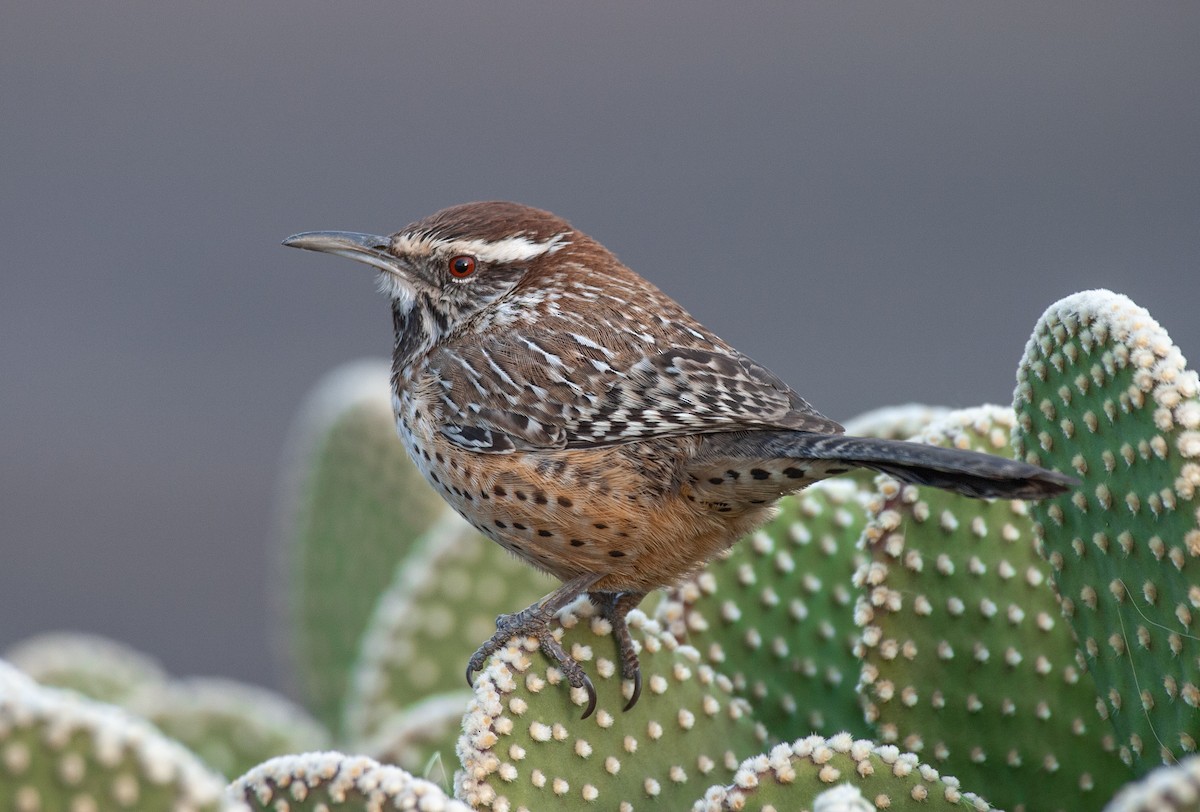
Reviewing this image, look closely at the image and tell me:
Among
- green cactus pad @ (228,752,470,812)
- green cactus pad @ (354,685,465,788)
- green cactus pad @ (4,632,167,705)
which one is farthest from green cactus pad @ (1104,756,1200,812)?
green cactus pad @ (4,632,167,705)

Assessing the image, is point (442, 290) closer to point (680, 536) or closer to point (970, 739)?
point (680, 536)

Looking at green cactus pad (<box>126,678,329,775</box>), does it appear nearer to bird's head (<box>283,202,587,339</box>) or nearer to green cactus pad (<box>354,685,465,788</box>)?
green cactus pad (<box>354,685,465,788</box>)

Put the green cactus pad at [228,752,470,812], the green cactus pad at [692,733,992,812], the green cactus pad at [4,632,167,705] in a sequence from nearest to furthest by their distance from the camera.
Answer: the green cactus pad at [228,752,470,812] < the green cactus pad at [692,733,992,812] < the green cactus pad at [4,632,167,705]

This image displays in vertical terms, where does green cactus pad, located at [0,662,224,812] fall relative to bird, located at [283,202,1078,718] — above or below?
below

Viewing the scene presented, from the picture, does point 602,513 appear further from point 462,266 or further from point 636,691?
point 462,266

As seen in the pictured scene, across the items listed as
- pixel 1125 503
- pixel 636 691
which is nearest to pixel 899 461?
pixel 1125 503

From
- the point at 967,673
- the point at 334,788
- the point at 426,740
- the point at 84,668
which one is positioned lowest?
the point at 84,668

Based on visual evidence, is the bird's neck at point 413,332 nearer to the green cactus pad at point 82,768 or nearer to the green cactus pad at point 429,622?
the green cactus pad at point 429,622
